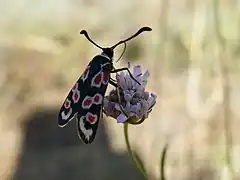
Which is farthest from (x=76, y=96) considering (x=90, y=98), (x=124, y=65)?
(x=124, y=65)

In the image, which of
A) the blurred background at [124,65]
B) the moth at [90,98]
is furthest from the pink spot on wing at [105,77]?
the blurred background at [124,65]

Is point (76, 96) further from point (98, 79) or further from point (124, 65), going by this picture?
point (124, 65)

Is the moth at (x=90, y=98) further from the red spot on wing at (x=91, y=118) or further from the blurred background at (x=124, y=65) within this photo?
the blurred background at (x=124, y=65)

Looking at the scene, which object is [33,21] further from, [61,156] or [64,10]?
[61,156]


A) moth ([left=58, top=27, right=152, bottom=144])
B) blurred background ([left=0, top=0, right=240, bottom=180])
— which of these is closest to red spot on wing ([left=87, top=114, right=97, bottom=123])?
moth ([left=58, top=27, right=152, bottom=144])

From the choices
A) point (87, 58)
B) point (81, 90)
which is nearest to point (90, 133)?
point (81, 90)

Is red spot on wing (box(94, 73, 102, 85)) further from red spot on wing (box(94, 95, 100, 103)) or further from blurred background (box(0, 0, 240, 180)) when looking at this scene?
blurred background (box(0, 0, 240, 180))
